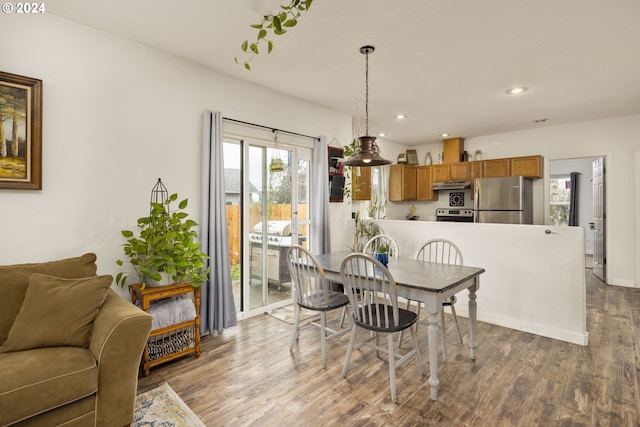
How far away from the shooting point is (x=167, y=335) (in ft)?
8.80

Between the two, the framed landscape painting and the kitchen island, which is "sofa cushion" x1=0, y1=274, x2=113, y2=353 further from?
the kitchen island

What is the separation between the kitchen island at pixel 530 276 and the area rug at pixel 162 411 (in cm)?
316

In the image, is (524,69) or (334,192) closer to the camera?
(524,69)

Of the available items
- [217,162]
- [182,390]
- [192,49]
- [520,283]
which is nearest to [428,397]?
[182,390]

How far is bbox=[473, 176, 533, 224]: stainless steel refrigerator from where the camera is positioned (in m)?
5.50

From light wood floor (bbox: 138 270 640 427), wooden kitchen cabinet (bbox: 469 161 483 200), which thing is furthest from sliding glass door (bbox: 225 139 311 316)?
wooden kitchen cabinet (bbox: 469 161 483 200)

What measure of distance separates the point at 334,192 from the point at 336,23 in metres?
2.53

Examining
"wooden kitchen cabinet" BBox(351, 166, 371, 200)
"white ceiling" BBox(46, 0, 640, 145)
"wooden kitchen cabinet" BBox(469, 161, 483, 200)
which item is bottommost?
"wooden kitchen cabinet" BBox(351, 166, 371, 200)

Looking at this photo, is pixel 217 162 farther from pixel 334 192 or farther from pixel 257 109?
pixel 334 192

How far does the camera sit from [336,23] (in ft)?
8.11

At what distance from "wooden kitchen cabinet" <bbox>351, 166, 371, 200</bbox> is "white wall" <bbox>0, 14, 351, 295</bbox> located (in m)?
2.41

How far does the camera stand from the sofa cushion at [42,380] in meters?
1.50

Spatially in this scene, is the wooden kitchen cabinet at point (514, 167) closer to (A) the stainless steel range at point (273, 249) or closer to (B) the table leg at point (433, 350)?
(A) the stainless steel range at point (273, 249)

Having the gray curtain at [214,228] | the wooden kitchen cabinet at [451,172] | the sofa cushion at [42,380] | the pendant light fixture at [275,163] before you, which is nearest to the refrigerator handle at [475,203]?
the wooden kitchen cabinet at [451,172]
